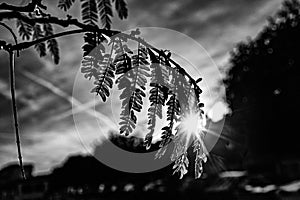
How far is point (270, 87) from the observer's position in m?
39.8

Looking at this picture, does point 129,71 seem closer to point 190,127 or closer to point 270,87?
point 190,127

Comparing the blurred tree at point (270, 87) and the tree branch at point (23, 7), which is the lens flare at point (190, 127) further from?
the blurred tree at point (270, 87)

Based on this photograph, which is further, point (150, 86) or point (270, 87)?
point (270, 87)

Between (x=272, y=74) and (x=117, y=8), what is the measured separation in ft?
134

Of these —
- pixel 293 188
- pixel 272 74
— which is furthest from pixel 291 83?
pixel 293 188

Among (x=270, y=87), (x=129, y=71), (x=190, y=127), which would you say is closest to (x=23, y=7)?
(x=129, y=71)

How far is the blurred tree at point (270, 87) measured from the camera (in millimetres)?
37906

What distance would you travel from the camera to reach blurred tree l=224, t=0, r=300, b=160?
37906 millimetres

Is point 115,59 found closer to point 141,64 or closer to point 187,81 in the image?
point 141,64

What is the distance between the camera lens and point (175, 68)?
3.25 feet

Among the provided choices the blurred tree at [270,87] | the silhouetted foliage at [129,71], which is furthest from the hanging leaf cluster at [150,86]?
the blurred tree at [270,87]

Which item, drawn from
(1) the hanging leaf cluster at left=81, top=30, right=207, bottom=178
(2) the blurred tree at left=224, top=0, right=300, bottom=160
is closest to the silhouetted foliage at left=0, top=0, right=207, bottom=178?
(1) the hanging leaf cluster at left=81, top=30, right=207, bottom=178

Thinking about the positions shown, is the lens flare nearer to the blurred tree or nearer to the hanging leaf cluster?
the hanging leaf cluster

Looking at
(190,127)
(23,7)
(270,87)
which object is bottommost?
(190,127)
